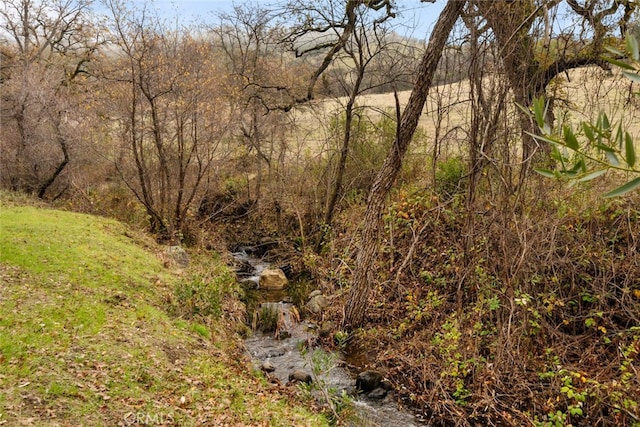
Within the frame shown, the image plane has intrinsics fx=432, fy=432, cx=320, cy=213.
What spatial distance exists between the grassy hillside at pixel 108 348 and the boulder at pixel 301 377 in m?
0.73

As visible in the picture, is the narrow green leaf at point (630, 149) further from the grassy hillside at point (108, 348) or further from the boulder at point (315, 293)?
the boulder at point (315, 293)

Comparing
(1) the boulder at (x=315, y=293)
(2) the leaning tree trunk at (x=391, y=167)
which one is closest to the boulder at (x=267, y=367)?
(2) the leaning tree trunk at (x=391, y=167)

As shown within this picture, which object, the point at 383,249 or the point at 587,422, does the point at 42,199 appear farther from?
the point at 587,422

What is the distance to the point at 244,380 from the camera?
249 inches

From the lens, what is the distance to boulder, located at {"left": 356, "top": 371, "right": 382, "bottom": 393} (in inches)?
274

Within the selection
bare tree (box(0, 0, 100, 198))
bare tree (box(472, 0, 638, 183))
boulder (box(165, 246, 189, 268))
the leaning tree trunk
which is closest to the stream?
the leaning tree trunk

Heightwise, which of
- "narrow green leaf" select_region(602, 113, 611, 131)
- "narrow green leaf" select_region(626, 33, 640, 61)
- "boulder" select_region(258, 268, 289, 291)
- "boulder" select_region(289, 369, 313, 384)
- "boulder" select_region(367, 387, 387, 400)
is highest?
"narrow green leaf" select_region(626, 33, 640, 61)

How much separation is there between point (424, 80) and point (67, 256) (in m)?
7.42

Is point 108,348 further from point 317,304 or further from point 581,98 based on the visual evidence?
point 581,98

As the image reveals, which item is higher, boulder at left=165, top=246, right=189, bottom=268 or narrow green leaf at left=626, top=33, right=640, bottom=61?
narrow green leaf at left=626, top=33, right=640, bottom=61

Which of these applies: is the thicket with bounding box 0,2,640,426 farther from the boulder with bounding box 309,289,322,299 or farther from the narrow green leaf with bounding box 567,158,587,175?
the boulder with bounding box 309,289,322,299

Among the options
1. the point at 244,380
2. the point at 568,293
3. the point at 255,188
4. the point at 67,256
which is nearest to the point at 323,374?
the point at 244,380

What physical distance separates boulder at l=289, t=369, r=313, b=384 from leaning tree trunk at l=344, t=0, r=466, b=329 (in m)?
1.65

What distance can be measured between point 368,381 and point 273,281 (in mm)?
5690
